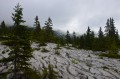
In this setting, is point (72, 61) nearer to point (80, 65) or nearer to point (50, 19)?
point (80, 65)

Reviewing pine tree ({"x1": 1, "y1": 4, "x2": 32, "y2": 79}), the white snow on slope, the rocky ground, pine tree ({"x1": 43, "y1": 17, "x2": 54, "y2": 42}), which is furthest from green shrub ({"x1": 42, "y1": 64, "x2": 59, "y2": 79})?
pine tree ({"x1": 43, "y1": 17, "x2": 54, "y2": 42})

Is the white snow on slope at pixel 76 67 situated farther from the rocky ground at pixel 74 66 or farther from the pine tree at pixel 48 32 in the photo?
the pine tree at pixel 48 32

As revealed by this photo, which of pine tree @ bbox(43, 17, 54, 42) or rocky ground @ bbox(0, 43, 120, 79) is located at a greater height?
pine tree @ bbox(43, 17, 54, 42)

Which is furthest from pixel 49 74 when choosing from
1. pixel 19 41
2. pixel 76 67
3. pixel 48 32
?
pixel 48 32

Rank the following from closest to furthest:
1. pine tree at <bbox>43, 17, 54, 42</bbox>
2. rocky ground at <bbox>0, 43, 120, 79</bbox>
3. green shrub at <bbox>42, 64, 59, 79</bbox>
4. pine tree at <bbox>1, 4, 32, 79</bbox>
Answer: pine tree at <bbox>1, 4, 32, 79</bbox>
green shrub at <bbox>42, 64, 59, 79</bbox>
rocky ground at <bbox>0, 43, 120, 79</bbox>
pine tree at <bbox>43, 17, 54, 42</bbox>

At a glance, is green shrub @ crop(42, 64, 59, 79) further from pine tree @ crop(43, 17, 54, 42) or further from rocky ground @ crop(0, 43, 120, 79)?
pine tree @ crop(43, 17, 54, 42)

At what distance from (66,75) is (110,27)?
64.1 m

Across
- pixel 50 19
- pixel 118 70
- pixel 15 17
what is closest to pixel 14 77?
pixel 15 17

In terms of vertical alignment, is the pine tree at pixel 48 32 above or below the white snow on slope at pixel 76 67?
above

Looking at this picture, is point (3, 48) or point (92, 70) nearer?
point (92, 70)

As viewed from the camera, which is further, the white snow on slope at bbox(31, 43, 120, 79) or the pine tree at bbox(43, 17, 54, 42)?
the pine tree at bbox(43, 17, 54, 42)

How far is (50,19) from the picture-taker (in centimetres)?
7019

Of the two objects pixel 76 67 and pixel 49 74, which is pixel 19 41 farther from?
pixel 76 67

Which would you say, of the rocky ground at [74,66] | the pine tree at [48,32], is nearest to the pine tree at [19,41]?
the rocky ground at [74,66]
